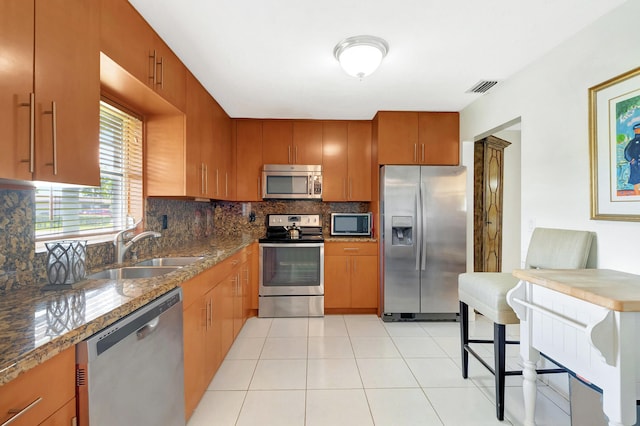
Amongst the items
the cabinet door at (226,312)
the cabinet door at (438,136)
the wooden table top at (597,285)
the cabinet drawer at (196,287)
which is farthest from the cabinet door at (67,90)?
the cabinet door at (438,136)

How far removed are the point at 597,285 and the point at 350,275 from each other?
7.98 ft

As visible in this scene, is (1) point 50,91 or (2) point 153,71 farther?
(2) point 153,71

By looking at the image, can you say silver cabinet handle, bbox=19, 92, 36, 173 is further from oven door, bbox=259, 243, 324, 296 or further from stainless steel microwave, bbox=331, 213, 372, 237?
stainless steel microwave, bbox=331, 213, 372, 237

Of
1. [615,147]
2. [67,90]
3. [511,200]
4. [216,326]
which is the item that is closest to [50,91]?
[67,90]

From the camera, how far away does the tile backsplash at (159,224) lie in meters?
1.27

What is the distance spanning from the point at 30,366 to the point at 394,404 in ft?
6.06

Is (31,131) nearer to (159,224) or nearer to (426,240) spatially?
(159,224)

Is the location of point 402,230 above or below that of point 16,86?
below

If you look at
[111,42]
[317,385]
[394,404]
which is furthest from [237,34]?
[394,404]

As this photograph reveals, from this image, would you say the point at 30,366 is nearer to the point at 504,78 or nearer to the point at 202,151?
the point at 202,151

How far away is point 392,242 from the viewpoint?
10.8ft

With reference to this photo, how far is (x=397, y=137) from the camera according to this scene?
134 inches

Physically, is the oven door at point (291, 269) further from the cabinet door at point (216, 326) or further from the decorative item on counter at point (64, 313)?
the decorative item on counter at point (64, 313)

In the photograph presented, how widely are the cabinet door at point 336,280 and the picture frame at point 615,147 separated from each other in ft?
7.40
